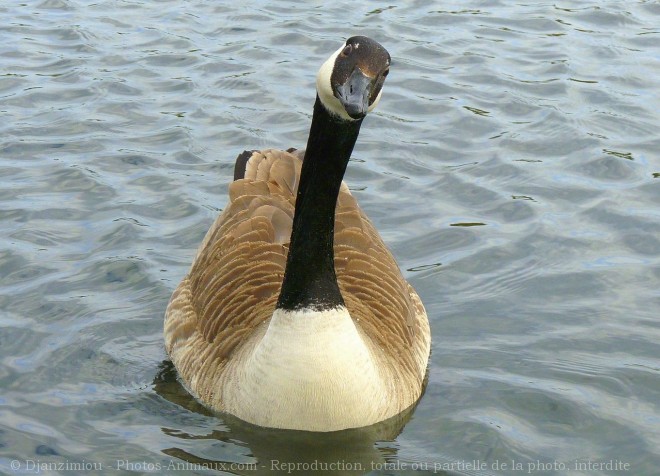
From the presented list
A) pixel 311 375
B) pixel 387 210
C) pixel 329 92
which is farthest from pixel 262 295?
pixel 387 210

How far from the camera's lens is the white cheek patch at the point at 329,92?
227 inches

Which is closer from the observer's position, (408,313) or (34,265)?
(408,313)

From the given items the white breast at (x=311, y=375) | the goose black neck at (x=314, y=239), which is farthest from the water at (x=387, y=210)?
the goose black neck at (x=314, y=239)

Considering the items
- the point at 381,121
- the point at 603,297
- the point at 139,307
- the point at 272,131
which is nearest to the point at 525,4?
the point at 381,121

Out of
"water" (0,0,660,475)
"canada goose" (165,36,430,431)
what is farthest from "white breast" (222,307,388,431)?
"water" (0,0,660,475)

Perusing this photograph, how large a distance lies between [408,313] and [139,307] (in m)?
2.09

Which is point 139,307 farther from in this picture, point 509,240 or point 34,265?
point 509,240

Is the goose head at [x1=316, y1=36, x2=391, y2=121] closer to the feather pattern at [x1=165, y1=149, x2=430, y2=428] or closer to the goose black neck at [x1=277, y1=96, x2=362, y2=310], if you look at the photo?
the goose black neck at [x1=277, y1=96, x2=362, y2=310]

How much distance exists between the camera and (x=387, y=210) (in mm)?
9773

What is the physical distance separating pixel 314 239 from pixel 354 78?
47.1 inches

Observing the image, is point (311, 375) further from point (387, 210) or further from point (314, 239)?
point (387, 210)

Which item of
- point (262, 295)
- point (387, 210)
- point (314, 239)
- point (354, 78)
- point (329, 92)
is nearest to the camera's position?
point (354, 78)

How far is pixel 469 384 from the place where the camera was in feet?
24.3

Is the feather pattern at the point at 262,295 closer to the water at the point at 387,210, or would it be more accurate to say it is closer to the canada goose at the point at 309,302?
the canada goose at the point at 309,302
